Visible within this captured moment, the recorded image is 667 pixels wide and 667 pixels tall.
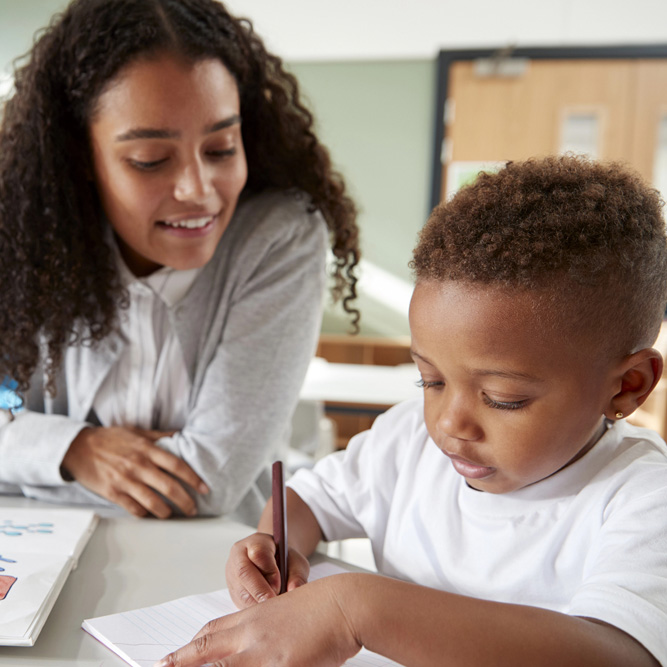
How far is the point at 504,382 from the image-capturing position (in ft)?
1.99

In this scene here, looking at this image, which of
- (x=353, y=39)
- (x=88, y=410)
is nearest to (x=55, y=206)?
(x=88, y=410)

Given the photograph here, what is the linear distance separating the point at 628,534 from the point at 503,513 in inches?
5.6

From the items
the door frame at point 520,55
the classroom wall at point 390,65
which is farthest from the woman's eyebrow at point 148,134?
the door frame at point 520,55

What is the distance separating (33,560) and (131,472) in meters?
0.25

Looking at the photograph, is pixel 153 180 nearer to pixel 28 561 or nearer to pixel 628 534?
pixel 28 561

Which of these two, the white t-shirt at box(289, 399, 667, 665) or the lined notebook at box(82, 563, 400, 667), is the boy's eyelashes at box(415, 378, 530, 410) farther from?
the lined notebook at box(82, 563, 400, 667)

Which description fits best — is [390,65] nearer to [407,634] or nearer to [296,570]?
[296,570]

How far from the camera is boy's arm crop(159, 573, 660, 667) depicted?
488 mm

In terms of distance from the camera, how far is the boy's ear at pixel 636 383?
25.2 inches

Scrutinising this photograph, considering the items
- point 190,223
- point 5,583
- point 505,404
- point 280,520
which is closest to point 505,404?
point 505,404

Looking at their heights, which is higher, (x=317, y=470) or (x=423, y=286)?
(x=423, y=286)

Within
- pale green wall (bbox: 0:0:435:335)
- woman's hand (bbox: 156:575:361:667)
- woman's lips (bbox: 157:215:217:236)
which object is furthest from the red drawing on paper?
pale green wall (bbox: 0:0:435:335)

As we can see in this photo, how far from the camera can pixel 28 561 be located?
0.72 meters

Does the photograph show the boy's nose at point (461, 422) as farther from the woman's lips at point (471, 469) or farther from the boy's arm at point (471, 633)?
the boy's arm at point (471, 633)
